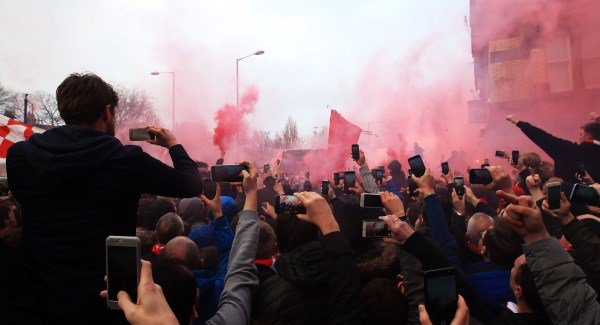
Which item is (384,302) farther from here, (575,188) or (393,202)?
(575,188)

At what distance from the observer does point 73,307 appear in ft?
6.06

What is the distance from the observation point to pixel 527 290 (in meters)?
2.29

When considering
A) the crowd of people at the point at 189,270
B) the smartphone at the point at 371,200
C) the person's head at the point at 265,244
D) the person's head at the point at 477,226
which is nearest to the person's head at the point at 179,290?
the crowd of people at the point at 189,270

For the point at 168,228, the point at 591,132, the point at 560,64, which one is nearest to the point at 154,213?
the point at 168,228

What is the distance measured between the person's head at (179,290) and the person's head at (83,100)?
89cm

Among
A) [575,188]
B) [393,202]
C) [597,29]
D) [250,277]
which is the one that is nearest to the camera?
[250,277]

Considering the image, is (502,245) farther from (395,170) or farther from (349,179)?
(395,170)

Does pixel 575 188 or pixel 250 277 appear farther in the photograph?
pixel 575 188

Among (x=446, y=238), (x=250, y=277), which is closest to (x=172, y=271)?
(x=250, y=277)

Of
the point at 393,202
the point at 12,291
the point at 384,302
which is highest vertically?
the point at 393,202

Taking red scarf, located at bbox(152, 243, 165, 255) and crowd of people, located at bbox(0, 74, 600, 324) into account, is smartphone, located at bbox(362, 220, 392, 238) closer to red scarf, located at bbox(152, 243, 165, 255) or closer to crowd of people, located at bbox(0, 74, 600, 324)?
crowd of people, located at bbox(0, 74, 600, 324)

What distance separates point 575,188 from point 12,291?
119 inches

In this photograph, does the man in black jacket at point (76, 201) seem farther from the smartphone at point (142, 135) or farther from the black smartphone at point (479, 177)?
the black smartphone at point (479, 177)

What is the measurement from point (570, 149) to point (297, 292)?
5.65 m
